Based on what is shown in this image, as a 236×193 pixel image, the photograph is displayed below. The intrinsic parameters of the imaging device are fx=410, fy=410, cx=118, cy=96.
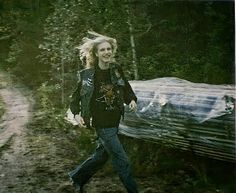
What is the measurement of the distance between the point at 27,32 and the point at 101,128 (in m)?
0.80

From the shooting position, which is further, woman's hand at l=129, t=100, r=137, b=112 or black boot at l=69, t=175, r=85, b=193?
woman's hand at l=129, t=100, r=137, b=112

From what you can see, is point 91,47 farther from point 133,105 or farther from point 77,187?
point 77,187

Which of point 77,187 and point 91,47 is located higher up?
point 91,47

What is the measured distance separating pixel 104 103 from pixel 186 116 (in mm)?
509

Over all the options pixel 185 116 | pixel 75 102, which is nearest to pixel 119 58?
pixel 75 102

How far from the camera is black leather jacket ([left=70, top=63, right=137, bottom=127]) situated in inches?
100.0

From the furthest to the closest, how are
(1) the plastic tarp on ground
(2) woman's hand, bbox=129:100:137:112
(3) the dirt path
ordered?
1. (2) woman's hand, bbox=129:100:137:112
2. (3) the dirt path
3. (1) the plastic tarp on ground

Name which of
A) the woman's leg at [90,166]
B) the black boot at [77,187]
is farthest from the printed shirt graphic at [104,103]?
the black boot at [77,187]

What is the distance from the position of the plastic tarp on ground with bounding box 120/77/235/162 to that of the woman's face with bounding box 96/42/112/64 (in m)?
0.23

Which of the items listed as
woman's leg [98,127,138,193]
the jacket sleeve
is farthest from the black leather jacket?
woman's leg [98,127,138,193]

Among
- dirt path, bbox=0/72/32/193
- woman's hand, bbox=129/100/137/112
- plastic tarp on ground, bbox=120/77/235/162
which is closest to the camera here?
plastic tarp on ground, bbox=120/77/235/162

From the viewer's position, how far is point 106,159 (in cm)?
254

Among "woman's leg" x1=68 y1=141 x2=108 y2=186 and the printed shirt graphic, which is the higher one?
the printed shirt graphic

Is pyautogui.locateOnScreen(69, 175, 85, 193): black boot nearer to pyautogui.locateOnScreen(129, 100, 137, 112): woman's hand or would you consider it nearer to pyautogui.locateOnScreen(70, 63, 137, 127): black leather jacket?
pyautogui.locateOnScreen(70, 63, 137, 127): black leather jacket
